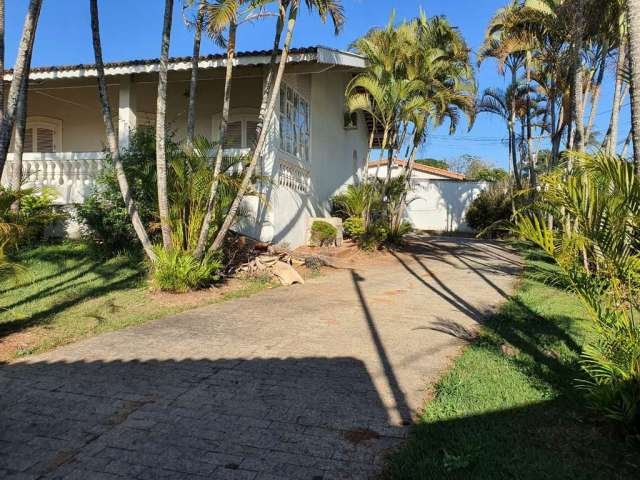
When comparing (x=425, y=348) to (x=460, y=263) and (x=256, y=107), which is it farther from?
(x=256, y=107)

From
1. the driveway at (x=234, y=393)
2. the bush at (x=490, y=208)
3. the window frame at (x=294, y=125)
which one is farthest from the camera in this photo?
the bush at (x=490, y=208)

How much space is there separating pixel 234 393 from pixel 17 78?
14.6 ft

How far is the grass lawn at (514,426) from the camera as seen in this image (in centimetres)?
274

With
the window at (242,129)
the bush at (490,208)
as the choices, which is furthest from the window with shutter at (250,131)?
the bush at (490,208)

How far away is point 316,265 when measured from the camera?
1066cm

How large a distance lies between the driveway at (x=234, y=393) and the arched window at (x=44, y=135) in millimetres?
11720

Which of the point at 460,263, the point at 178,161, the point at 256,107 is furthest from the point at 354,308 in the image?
the point at 256,107

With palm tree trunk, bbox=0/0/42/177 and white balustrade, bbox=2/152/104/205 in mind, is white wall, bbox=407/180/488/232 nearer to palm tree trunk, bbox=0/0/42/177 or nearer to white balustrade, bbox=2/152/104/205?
white balustrade, bbox=2/152/104/205

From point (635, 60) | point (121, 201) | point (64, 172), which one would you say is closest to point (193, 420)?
point (635, 60)

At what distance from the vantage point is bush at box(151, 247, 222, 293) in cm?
747

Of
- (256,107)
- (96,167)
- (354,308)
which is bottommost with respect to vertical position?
(354,308)

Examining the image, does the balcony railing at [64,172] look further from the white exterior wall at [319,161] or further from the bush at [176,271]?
the bush at [176,271]

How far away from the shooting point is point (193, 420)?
341 centimetres

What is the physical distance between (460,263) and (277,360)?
8.14 meters
